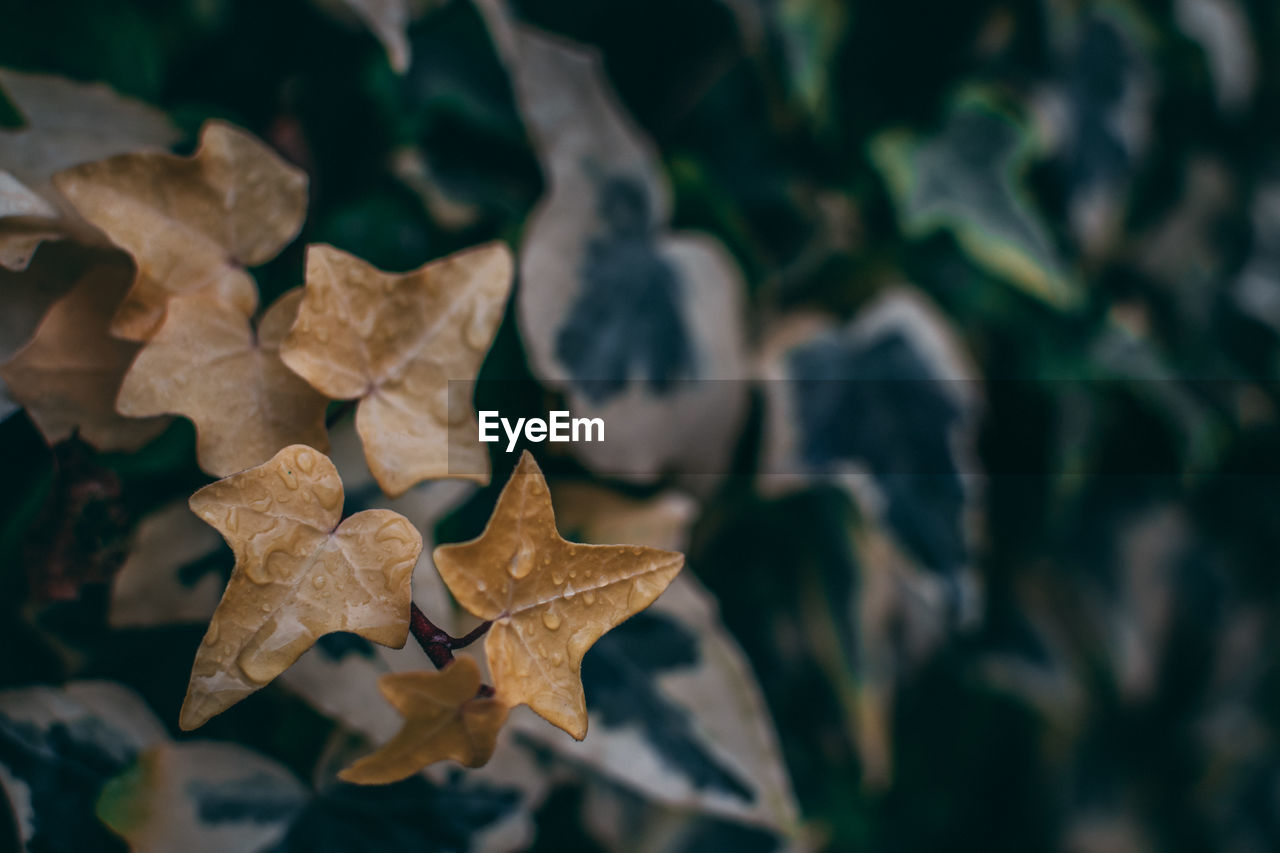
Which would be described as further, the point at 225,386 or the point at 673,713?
the point at 673,713

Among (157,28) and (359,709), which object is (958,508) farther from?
(157,28)

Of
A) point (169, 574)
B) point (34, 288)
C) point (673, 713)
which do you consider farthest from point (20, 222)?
point (673, 713)

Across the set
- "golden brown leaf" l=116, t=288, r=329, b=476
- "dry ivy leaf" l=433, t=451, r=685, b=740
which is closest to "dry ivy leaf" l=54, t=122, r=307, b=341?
"golden brown leaf" l=116, t=288, r=329, b=476

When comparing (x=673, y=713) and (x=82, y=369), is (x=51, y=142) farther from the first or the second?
(x=673, y=713)

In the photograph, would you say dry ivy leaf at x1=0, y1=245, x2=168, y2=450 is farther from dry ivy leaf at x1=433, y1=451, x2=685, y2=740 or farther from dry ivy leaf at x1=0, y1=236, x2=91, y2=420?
dry ivy leaf at x1=433, y1=451, x2=685, y2=740

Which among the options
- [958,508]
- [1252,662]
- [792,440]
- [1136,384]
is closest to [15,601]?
[792,440]
